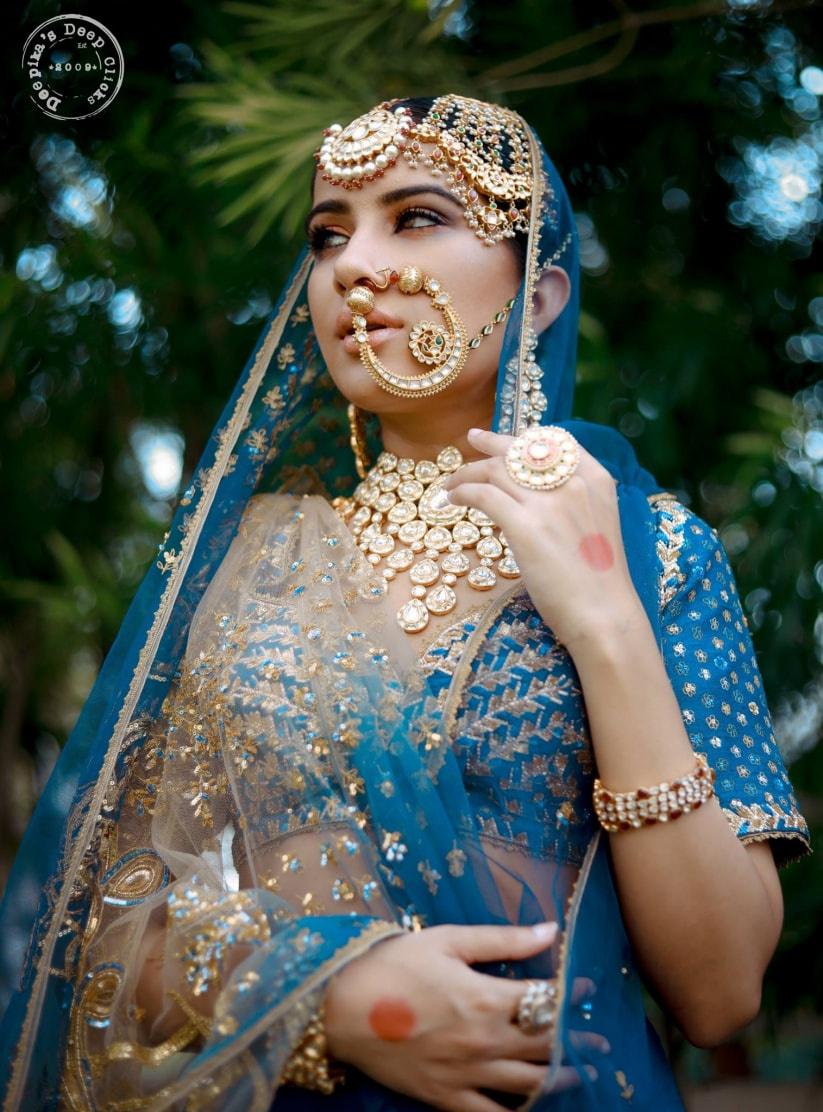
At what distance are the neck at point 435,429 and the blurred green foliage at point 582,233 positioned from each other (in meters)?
0.76

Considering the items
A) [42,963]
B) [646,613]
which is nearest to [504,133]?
[646,613]

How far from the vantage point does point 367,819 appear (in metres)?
1.28

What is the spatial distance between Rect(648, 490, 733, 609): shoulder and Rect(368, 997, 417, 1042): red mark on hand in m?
0.57

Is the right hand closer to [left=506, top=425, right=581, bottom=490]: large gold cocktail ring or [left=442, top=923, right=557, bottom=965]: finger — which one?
[left=442, top=923, right=557, bottom=965]: finger

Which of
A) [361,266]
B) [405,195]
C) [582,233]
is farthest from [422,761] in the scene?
[582,233]

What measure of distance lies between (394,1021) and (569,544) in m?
0.53

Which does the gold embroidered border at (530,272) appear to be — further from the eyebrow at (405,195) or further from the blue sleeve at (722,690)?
the blue sleeve at (722,690)

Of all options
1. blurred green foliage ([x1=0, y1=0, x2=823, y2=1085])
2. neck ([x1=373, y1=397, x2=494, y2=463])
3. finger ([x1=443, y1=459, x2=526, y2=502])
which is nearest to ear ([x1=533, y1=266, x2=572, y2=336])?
neck ([x1=373, y1=397, x2=494, y2=463])

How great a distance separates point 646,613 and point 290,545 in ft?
1.74

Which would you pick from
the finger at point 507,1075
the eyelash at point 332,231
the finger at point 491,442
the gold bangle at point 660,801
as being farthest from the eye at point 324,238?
the finger at point 507,1075

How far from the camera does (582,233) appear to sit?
273cm

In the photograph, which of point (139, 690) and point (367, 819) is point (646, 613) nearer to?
point (367, 819)

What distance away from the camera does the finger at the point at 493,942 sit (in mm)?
1139

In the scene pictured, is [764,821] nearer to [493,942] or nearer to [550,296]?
[493,942]
